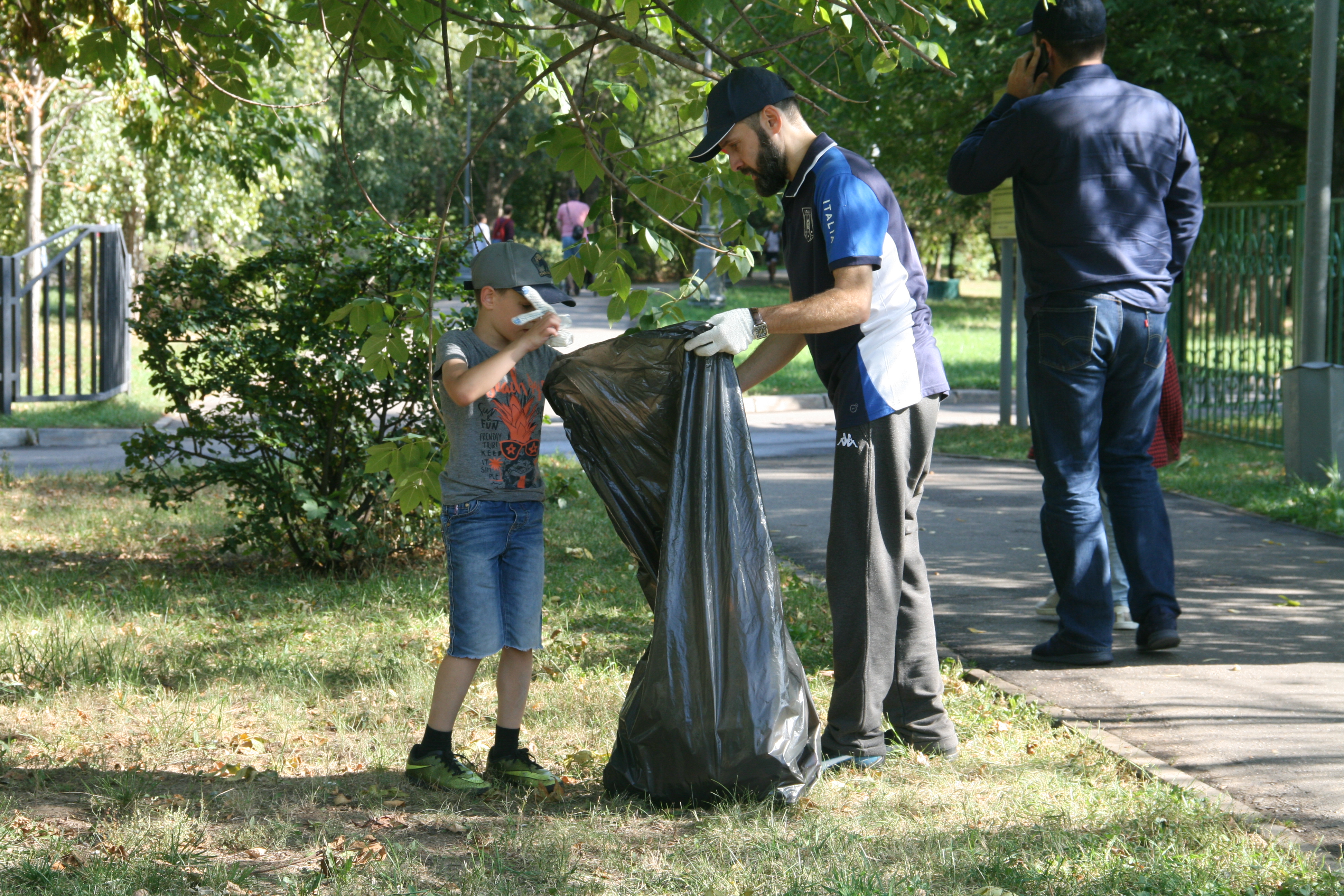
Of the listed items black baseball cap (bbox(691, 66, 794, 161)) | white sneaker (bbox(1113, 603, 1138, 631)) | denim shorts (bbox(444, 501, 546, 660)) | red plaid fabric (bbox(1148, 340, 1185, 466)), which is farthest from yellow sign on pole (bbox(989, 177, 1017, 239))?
denim shorts (bbox(444, 501, 546, 660))

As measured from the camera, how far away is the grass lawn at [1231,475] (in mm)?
7418

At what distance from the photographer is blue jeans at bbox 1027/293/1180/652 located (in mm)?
4414

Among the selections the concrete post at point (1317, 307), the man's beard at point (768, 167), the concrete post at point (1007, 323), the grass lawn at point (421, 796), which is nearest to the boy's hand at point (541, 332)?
the man's beard at point (768, 167)

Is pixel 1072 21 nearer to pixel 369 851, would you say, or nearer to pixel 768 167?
pixel 768 167

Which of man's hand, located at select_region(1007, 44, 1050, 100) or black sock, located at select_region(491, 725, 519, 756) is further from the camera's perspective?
man's hand, located at select_region(1007, 44, 1050, 100)

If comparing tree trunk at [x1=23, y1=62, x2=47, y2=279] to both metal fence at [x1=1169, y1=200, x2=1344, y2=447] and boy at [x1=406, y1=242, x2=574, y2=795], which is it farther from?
boy at [x1=406, y1=242, x2=574, y2=795]

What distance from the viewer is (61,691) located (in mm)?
Answer: 4473

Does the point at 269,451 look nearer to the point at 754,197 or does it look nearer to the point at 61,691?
the point at 61,691

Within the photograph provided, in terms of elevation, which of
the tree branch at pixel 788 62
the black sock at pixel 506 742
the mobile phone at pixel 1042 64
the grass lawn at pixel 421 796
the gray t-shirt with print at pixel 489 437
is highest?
the mobile phone at pixel 1042 64

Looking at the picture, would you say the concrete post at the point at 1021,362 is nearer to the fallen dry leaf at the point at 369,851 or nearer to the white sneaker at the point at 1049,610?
the white sneaker at the point at 1049,610

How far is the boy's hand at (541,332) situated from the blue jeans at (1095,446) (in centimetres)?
181

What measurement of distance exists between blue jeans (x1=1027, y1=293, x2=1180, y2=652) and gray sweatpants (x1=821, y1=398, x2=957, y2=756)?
0.94m

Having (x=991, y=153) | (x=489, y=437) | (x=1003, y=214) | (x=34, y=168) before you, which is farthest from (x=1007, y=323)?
(x=34, y=168)

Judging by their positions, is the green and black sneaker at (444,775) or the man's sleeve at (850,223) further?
the green and black sneaker at (444,775)
